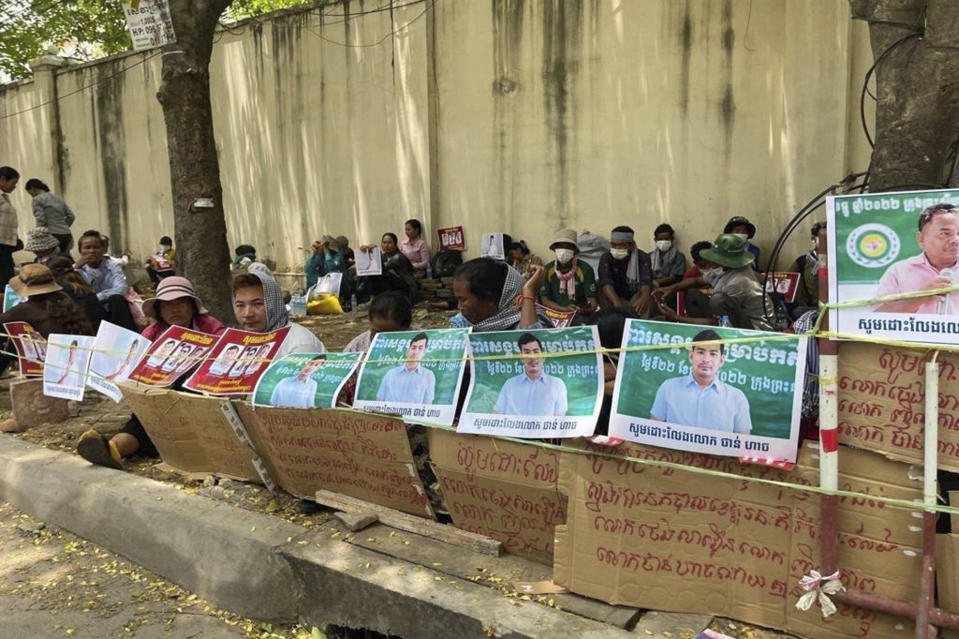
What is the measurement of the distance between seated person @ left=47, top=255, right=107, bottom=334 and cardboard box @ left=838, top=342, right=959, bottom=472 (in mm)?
5328

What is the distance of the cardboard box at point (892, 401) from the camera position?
2.05 m

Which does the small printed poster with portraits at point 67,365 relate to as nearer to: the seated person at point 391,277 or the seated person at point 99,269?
the seated person at point 99,269

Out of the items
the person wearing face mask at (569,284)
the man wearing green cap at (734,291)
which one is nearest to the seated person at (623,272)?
the person wearing face mask at (569,284)

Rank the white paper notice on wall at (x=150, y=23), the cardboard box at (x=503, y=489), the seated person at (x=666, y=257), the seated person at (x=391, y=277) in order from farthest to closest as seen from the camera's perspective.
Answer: the seated person at (x=391, y=277) → the seated person at (x=666, y=257) → the white paper notice on wall at (x=150, y=23) → the cardboard box at (x=503, y=489)

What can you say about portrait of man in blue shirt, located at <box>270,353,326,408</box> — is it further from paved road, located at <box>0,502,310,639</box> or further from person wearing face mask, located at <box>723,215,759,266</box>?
person wearing face mask, located at <box>723,215,759,266</box>

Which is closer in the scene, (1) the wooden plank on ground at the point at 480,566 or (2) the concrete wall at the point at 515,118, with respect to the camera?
(1) the wooden plank on ground at the point at 480,566

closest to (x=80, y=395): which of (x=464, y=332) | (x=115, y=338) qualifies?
(x=115, y=338)

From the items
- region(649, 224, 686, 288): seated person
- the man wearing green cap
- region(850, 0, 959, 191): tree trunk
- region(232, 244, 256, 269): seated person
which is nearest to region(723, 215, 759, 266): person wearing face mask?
region(649, 224, 686, 288): seated person

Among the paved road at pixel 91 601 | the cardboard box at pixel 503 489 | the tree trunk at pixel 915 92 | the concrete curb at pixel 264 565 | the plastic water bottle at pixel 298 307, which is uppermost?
the tree trunk at pixel 915 92

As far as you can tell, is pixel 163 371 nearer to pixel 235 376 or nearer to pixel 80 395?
pixel 235 376

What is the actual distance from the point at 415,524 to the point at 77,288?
14.8ft

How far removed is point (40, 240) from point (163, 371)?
13.2 feet

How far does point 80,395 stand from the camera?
4.58m

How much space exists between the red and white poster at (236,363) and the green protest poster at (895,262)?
2.65 m
